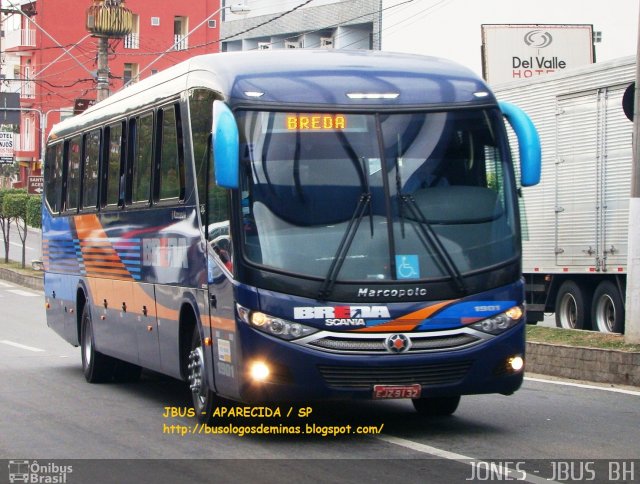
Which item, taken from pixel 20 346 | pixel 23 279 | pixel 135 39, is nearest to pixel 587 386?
pixel 20 346

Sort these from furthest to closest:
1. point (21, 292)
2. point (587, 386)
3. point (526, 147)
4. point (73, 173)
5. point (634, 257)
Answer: point (21, 292) → point (73, 173) → point (634, 257) → point (587, 386) → point (526, 147)

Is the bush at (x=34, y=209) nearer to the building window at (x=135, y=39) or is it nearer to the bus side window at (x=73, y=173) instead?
the bus side window at (x=73, y=173)

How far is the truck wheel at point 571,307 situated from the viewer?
20.7 metres

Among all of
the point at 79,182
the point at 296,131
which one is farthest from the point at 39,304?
the point at 296,131

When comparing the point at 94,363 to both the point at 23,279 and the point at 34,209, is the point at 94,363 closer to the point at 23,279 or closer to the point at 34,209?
the point at 23,279

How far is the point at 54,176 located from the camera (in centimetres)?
1834

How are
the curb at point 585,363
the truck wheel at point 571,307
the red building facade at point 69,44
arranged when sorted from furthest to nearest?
the red building facade at point 69,44, the truck wheel at point 571,307, the curb at point 585,363

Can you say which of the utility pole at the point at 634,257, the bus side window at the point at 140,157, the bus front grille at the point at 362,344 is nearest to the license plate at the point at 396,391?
the bus front grille at the point at 362,344

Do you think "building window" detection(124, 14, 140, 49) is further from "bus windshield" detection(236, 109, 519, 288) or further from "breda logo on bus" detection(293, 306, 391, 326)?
"breda logo on bus" detection(293, 306, 391, 326)

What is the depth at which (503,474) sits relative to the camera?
348 inches

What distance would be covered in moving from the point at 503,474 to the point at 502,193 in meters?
2.57

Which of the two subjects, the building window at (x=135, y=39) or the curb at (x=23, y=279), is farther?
the building window at (x=135, y=39)

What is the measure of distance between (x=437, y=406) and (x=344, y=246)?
2.59 meters

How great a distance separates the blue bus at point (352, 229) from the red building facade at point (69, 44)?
67037 mm
